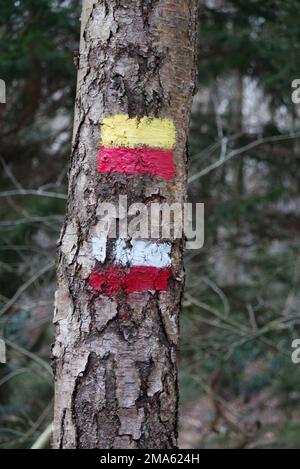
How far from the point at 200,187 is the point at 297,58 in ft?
5.46

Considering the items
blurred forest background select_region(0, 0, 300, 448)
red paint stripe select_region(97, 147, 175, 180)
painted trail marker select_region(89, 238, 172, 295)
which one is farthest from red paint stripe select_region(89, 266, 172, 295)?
blurred forest background select_region(0, 0, 300, 448)

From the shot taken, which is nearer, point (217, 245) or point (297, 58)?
point (297, 58)

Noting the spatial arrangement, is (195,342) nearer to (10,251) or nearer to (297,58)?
(10,251)

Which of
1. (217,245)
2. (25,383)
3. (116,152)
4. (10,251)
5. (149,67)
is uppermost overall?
(217,245)

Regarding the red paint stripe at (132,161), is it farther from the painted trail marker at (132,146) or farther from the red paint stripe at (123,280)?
the red paint stripe at (123,280)

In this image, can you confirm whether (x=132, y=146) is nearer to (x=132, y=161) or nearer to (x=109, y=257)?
(x=132, y=161)

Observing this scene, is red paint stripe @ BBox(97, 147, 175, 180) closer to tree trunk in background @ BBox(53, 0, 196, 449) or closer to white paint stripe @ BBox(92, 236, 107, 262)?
tree trunk in background @ BBox(53, 0, 196, 449)

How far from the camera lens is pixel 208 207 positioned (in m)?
6.15

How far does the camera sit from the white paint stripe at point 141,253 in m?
1.90

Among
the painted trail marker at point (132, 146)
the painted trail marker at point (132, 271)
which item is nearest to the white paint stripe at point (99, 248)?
the painted trail marker at point (132, 271)

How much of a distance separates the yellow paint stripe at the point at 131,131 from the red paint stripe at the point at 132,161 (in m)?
0.02

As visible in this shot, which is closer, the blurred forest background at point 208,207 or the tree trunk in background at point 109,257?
the tree trunk in background at point 109,257
